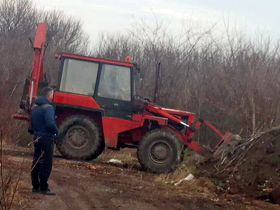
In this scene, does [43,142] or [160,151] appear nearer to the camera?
[43,142]

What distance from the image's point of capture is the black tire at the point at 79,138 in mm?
12148

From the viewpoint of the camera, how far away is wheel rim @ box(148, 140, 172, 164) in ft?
38.9

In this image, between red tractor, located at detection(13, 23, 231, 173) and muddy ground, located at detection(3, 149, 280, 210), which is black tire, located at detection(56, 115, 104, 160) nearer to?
red tractor, located at detection(13, 23, 231, 173)

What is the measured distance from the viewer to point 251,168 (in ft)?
33.0

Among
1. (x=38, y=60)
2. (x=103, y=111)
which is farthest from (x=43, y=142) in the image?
(x=38, y=60)

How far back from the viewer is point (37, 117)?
7.75 m

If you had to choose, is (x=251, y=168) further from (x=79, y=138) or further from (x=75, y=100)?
(x=75, y=100)

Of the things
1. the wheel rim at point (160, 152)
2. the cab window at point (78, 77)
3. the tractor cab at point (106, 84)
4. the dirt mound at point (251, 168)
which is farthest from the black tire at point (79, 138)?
the dirt mound at point (251, 168)

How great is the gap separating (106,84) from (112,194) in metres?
4.39

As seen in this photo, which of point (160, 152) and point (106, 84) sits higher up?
point (106, 84)

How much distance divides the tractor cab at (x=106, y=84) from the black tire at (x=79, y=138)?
56 centimetres

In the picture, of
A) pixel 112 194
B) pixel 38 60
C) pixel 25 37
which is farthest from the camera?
pixel 25 37

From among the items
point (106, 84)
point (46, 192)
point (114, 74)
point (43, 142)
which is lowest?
point (46, 192)

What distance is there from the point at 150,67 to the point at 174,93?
20.6 feet
